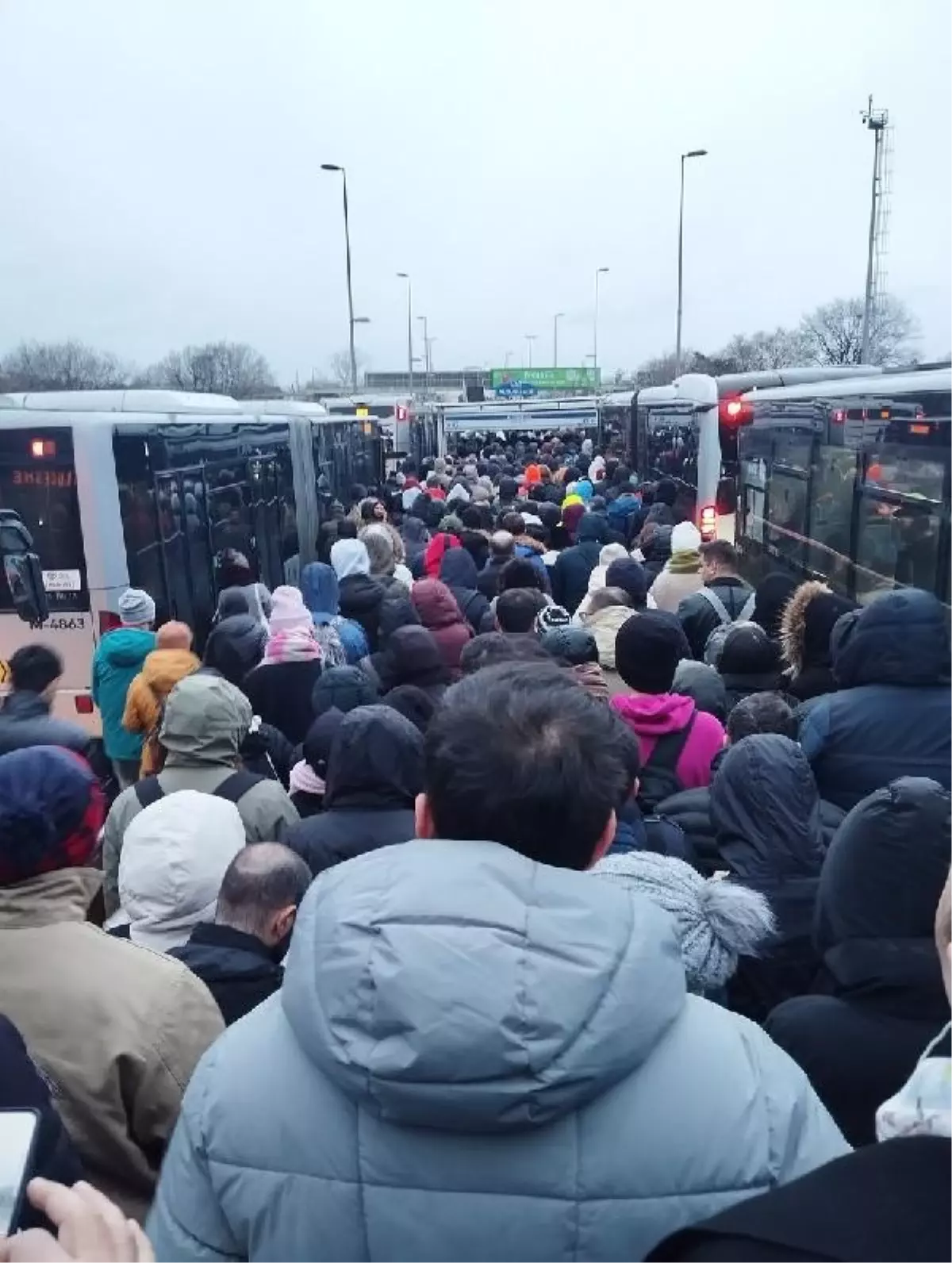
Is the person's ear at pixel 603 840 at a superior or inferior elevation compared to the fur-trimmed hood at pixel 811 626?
superior

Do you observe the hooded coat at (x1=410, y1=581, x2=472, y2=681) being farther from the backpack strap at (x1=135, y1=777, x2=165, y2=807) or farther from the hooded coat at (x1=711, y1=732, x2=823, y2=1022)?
the hooded coat at (x1=711, y1=732, x2=823, y2=1022)

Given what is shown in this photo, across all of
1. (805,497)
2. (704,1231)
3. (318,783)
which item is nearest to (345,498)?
(805,497)

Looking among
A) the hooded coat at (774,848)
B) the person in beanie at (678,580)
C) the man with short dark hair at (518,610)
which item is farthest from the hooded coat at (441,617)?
the hooded coat at (774,848)

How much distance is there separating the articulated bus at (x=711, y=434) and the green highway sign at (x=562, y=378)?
223ft

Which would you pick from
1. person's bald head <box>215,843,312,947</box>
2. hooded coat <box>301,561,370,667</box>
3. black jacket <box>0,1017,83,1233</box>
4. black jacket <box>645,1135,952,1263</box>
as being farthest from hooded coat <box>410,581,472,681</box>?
black jacket <box>645,1135,952,1263</box>

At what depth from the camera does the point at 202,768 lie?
13.7ft

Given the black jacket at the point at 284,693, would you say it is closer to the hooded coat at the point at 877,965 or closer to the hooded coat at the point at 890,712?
the hooded coat at the point at 890,712

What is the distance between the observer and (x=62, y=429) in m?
8.11

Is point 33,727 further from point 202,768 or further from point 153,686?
point 202,768

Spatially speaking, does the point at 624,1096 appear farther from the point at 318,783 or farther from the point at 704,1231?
the point at 318,783

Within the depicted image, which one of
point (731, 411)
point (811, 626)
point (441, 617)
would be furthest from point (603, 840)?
Result: point (731, 411)

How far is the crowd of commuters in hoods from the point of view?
53.2 inches

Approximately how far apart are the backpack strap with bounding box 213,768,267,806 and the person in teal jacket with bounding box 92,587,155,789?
7.87ft

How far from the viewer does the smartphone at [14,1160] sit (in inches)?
45.2
